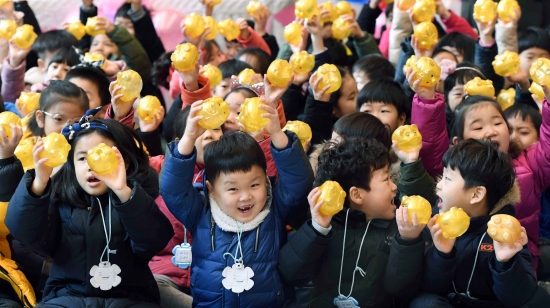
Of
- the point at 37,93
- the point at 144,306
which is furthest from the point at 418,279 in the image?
the point at 37,93

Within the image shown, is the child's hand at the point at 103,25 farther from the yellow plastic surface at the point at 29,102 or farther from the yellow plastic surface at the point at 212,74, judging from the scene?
the yellow plastic surface at the point at 212,74

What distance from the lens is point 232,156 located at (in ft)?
10.4

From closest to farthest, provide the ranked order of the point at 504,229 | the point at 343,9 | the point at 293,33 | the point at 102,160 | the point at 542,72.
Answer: the point at 504,229
the point at 102,160
the point at 542,72
the point at 293,33
the point at 343,9

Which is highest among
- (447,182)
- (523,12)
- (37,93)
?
(37,93)

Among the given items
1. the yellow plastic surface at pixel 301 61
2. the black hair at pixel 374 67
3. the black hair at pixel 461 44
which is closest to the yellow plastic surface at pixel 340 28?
the black hair at pixel 374 67

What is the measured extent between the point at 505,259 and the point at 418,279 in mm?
379

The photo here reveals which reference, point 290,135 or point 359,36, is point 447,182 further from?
point 359,36

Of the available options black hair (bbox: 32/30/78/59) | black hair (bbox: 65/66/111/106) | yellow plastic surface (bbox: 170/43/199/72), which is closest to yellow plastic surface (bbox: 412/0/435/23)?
yellow plastic surface (bbox: 170/43/199/72)

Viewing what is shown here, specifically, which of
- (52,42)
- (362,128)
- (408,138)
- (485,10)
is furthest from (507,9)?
(52,42)

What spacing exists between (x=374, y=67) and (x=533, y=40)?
1.16 m

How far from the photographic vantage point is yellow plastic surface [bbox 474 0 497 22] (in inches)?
178

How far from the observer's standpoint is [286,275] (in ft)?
10.3

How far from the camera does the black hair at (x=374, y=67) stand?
493 cm

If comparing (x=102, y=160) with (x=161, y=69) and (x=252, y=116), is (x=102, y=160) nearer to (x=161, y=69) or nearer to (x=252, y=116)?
(x=252, y=116)
